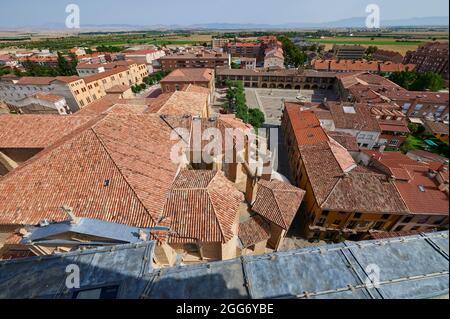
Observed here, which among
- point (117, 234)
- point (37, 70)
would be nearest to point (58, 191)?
point (117, 234)

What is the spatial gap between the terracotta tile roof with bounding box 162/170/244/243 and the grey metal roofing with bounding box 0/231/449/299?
5014 mm

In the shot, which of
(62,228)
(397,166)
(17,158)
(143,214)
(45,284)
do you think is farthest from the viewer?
(17,158)

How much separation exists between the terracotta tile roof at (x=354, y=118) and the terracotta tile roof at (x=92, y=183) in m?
29.7

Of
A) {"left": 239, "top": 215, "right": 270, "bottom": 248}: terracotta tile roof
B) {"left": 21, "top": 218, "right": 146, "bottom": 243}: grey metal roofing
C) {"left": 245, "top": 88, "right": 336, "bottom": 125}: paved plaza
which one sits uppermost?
{"left": 21, "top": 218, "right": 146, "bottom": 243}: grey metal roofing

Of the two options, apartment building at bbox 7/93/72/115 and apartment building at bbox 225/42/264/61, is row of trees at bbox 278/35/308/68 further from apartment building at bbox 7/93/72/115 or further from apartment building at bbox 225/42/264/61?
apartment building at bbox 7/93/72/115

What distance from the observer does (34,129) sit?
1970cm

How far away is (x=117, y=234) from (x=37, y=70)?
87.2m

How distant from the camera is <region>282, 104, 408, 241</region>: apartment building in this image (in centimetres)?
1630

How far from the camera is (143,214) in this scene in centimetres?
1178

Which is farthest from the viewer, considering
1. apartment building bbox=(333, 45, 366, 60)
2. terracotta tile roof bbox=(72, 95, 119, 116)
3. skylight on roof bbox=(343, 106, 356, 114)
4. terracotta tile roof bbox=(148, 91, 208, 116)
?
apartment building bbox=(333, 45, 366, 60)

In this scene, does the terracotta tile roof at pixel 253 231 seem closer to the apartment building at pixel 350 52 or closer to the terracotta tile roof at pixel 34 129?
the terracotta tile roof at pixel 34 129

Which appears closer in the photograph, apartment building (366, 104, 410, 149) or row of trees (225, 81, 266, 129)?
apartment building (366, 104, 410, 149)

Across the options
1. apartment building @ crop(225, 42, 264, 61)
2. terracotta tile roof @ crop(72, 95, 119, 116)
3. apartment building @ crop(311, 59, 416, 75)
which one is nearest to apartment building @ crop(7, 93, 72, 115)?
terracotta tile roof @ crop(72, 95, 119, 116)
